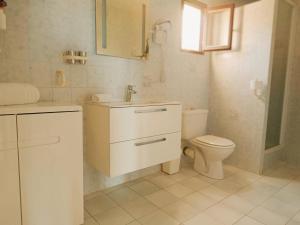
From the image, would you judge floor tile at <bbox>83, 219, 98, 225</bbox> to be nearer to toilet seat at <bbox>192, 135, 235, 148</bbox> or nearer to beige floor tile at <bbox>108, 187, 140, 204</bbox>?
beige floor tile at <bbox>108, 187, 140, 204</bbox>

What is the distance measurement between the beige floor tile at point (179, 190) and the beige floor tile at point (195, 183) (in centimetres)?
6

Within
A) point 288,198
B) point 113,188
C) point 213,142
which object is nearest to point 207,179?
point 213,142

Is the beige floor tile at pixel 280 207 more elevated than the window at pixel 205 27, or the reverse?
the window at pixel 205 27

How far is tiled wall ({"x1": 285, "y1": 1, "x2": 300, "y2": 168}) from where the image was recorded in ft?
8.46

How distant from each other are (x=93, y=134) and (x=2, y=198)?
28.5 inches

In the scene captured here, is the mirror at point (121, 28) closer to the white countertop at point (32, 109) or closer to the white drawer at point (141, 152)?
the white countertop at point (32, 109)

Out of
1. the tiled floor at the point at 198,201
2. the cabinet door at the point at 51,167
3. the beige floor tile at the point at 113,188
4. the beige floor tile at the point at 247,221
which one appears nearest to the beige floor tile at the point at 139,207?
the tiled floor at the point at 198,201

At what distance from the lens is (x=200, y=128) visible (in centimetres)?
249

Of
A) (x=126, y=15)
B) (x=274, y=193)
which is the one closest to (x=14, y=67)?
(x=126, y=15)

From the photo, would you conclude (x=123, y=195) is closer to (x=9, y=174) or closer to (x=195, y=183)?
(x=195, y=183)

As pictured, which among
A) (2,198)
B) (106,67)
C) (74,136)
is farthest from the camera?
(106,67)

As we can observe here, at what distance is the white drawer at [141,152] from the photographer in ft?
5.13

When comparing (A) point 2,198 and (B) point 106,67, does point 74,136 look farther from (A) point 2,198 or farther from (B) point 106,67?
(B) point 106,67

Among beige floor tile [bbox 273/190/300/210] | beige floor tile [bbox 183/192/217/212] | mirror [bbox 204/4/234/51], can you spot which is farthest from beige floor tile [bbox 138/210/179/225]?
mirror [bbox 204/4/234/51]
